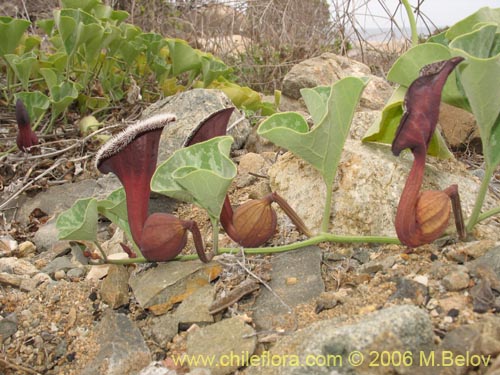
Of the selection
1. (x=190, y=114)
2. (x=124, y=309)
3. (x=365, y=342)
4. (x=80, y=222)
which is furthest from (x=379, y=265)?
(x=190, y=114)

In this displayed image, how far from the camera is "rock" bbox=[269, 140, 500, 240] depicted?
1438 millimetres

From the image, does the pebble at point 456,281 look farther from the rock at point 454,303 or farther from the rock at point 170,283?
the rock at point 170,283

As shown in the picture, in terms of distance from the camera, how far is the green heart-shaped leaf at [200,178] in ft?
3.92

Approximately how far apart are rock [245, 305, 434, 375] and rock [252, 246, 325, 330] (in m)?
0.20

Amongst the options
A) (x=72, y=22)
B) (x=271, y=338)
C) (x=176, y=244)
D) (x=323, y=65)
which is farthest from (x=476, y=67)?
A: (x=323, y=65)

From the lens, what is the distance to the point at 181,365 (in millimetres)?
1158

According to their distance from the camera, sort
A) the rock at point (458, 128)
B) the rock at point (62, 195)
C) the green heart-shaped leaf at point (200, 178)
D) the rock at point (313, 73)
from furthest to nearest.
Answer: the rock at point (313, 73)
the rock at point (458, 128)
the rock at point (62, 195)
the green heart-shaped leaf at point (200, 178)

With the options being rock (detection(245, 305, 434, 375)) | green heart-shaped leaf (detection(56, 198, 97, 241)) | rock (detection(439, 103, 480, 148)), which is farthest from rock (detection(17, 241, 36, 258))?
rock (detection(439, 103, 480, 148))

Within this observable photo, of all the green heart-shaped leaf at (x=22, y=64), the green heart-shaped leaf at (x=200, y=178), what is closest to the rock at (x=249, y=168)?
the green heart-shaped leaf at (x=200, y=178)

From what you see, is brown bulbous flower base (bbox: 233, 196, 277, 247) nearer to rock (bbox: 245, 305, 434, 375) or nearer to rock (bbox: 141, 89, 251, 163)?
rock (bbox: 245, 305, 434, 375)

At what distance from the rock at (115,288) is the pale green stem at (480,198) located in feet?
2.98

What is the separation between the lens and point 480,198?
4.16 ft

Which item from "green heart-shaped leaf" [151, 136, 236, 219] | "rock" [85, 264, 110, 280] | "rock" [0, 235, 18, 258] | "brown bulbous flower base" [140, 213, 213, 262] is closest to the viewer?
"green heart-shaped leaf" [151, 136, 236, 219]

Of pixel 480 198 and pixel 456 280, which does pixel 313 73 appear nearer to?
pixel 480 198
